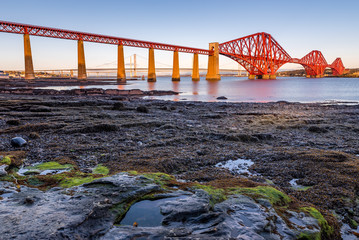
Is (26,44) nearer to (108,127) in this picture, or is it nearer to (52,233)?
(108,127)

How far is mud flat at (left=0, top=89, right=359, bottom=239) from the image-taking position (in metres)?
1.94

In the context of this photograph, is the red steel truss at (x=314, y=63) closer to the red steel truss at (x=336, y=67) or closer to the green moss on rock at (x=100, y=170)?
the red steel truss at (x=336, y=67)

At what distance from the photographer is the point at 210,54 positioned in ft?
257

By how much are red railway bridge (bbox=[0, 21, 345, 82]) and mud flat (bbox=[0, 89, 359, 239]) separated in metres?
43.9

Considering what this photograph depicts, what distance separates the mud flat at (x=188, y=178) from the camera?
1.94 metres

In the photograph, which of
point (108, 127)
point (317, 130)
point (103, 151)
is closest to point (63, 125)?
point (108, 127)

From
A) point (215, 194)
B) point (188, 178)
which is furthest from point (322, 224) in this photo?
point (188, 178)

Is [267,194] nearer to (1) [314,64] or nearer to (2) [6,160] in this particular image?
(2) [6,160]

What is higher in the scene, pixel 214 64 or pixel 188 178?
pixel 214 64

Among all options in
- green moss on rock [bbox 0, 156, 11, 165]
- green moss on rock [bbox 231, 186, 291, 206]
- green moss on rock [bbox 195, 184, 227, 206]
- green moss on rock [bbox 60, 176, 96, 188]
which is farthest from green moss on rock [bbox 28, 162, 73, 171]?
green moss on rock [bbox 231, 186, 291, 206]

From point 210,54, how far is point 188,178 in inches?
3110

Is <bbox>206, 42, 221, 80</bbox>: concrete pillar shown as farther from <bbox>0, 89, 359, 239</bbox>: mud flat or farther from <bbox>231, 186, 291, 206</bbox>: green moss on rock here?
<bbox>231, 186, 291, 206</bbox>: green moss on rock

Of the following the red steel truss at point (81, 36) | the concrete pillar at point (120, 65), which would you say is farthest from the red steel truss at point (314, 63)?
the concrete pillar at point (120, 65)

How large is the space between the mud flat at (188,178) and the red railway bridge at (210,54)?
43.9m
